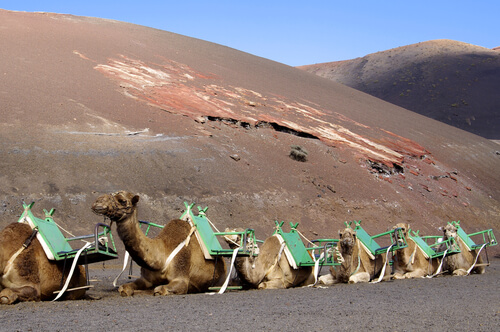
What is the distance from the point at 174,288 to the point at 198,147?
19.6 m

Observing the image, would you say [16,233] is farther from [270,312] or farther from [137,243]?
[270,312]

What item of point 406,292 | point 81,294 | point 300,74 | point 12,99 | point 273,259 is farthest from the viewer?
point 300,74

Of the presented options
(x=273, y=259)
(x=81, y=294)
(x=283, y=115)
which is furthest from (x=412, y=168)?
(x=81, y=294)

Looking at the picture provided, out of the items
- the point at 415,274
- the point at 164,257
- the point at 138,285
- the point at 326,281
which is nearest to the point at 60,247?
the point at 138,285

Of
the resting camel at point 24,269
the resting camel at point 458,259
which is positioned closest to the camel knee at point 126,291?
the resting camel at point 24,269

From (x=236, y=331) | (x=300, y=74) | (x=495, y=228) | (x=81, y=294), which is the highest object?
(x=300, y=74)

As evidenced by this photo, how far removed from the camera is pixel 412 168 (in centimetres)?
3756

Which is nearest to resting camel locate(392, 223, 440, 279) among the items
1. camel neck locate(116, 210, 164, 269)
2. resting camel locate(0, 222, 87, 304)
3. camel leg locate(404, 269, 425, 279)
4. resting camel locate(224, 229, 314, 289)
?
camel leg locate(404, 269, 425, 279)

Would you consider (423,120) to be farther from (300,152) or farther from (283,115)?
(300,152)

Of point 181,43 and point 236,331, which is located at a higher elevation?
point 181,43

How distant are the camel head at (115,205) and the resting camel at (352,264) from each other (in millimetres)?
5543

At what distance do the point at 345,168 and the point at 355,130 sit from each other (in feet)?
29.0

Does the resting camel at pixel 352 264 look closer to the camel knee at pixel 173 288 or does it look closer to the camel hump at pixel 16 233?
the camel knee at pixel 173 288

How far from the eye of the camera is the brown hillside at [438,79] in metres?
82.1
